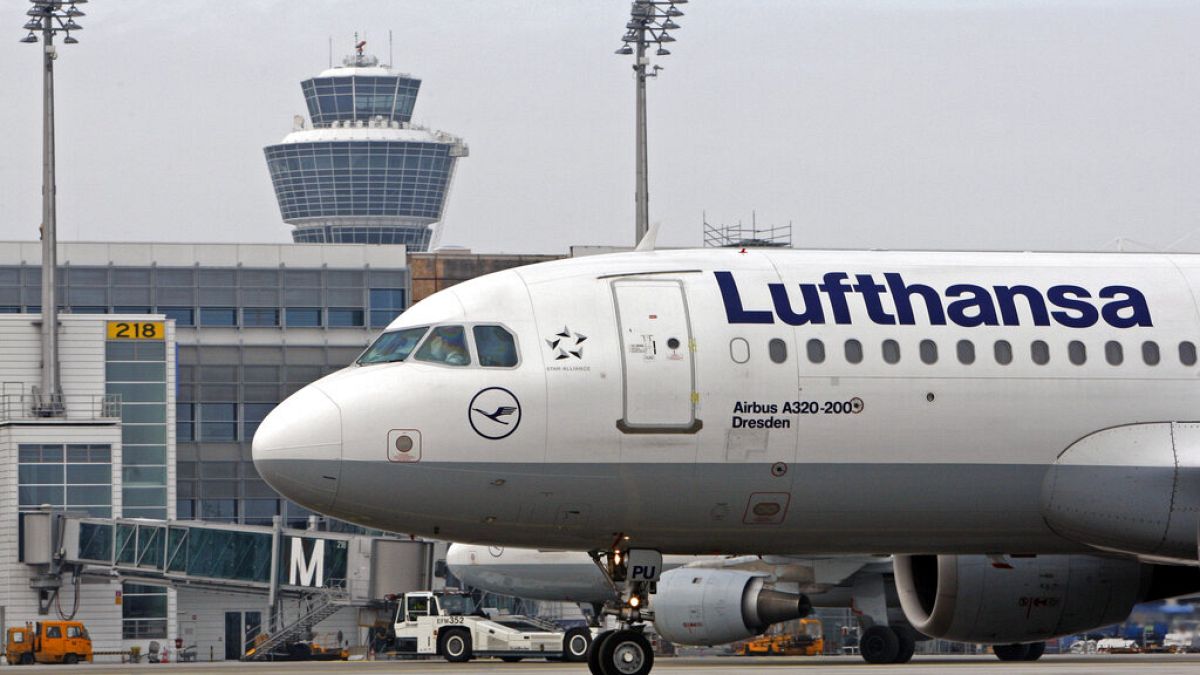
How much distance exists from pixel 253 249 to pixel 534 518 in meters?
92.5

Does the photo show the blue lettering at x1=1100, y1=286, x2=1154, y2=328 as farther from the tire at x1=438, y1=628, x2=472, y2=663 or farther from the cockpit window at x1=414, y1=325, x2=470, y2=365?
the tire at x1=438, y1=628, x2=472, y2=663

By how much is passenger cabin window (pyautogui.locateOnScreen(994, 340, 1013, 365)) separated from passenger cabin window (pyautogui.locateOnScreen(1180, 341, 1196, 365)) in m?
1.97

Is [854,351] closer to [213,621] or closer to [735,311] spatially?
[735,311]

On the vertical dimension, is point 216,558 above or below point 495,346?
below

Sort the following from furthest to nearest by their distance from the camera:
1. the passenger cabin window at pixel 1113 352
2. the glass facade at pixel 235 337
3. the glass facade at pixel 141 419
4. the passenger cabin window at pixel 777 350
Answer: the glass facade at pixel 235 337, the glass facade at pixel 141 419, the passenger cabin window at pixel 1113 352, the passenger cabin window at pixel 777 350

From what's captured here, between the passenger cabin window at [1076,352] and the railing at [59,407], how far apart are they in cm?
5903

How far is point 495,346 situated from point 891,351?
4.12 meters

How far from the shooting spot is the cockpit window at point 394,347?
68.6 feet

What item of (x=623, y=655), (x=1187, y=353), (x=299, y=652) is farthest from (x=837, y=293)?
(x=299, y=652)

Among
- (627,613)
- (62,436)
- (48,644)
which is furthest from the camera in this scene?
(62,436)

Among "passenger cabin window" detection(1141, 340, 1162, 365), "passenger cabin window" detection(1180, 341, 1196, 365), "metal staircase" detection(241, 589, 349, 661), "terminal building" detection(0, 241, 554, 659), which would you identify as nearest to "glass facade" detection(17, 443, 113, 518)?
"metal staircase" detection(241, 589, 349, 661)

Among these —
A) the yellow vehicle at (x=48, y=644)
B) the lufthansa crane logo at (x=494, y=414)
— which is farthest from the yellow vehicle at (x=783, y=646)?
the lufthansa crane logo at (x=494, y=414)

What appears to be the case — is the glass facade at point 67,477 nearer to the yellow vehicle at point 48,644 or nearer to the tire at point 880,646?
the yellow vehicle at point 48,644

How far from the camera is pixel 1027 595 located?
23.7 m
